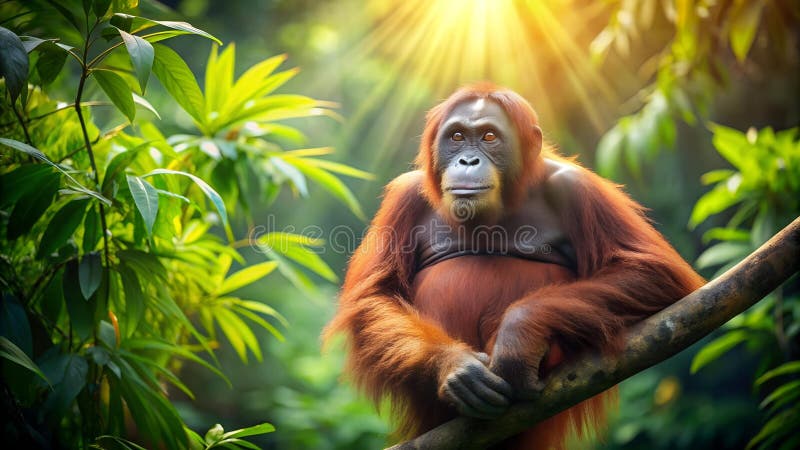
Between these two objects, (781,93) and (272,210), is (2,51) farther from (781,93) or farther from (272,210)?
(272,210)

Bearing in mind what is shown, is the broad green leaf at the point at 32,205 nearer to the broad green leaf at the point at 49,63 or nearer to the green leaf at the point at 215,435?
the broad green leaf at the point at 49,63

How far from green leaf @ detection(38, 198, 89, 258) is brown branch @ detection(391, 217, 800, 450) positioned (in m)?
1.28

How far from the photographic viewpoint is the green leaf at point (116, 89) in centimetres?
223

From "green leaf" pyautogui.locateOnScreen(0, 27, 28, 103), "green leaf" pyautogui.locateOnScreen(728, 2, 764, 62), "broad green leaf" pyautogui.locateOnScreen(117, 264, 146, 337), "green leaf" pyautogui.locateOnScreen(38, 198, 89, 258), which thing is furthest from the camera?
"green leaf" pyautogui.locateOnScreen(728, 2, 764, 62)

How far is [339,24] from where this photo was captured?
9109 millimetres

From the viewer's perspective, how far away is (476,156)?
9.44 ft

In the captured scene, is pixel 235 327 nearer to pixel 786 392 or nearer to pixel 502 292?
pixel 502 292

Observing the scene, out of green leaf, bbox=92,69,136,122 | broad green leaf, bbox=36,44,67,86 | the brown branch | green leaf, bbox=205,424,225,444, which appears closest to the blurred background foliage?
broad green leaf, bbox=36,44,67,86

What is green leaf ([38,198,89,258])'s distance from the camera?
2.35m

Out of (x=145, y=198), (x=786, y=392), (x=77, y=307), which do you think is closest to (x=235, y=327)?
(x=77, y=307)

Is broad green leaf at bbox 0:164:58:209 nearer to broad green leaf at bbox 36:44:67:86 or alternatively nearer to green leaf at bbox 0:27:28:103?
broad green leaf at bbox 36:44:67:86

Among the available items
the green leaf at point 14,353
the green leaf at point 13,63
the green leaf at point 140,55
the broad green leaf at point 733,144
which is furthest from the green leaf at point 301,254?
the broad green leaf at point 733,144

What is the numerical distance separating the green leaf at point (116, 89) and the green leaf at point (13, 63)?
353 mm

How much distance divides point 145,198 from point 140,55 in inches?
17.6
